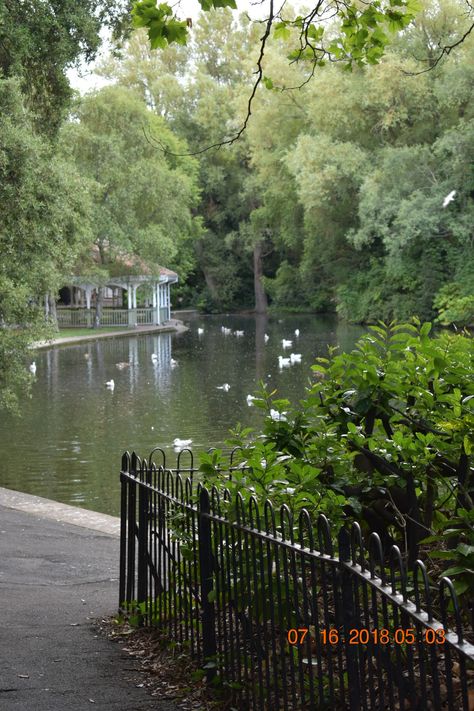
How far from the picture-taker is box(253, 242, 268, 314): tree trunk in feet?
263

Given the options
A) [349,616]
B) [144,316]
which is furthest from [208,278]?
[349,616]

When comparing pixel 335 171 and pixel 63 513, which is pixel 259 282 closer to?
pixel 335 171

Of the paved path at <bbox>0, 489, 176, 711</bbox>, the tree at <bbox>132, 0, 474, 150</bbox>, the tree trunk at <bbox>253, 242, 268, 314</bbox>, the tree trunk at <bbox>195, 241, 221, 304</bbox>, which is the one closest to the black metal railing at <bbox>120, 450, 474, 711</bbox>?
the paved path at <bbox>0, 489, 176, 711</bbox>

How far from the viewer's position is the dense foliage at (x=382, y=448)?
14.8 ft

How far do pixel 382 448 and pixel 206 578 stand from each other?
1.08m

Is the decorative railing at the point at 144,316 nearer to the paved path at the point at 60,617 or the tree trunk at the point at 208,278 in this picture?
the tree trunk at the point at 208,278

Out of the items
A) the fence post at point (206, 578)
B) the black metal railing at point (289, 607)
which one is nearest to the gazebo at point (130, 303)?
the black metal railing at point (289, 607)

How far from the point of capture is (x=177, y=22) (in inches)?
226

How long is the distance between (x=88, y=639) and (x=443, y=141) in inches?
1592

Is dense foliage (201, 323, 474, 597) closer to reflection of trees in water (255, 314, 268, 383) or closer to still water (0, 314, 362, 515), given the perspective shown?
still water (0, 314, 362, 515)

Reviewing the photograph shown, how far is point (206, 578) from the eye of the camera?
4.74m
